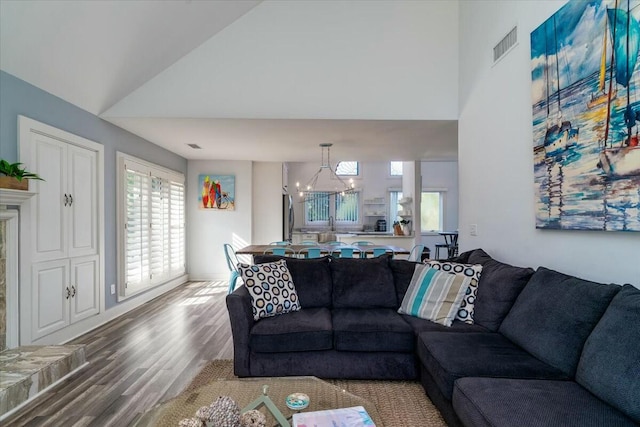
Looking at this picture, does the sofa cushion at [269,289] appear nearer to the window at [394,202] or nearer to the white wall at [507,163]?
the white wall at [507,163]

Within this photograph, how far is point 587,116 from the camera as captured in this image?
2.10 metres

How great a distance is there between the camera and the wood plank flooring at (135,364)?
86.2 inches

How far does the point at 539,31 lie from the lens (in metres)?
2.57

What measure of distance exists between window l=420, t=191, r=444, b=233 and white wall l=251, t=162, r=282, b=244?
5.65m

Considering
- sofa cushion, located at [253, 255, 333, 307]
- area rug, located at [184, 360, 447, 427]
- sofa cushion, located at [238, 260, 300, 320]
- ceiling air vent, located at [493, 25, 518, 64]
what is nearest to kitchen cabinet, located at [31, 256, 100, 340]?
area rug, located at [184, 360, 447, 427]

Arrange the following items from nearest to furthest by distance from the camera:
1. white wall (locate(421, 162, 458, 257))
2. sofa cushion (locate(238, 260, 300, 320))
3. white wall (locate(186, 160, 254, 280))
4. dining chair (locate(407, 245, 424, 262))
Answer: sofa cushion (locate(238, 260, 300, 320)) < dining chair (locate(407, 245, 424, 262)) < white wall (locate(186, 160, 254, 280)) < white wall (locate(421, 162, 458, 257))

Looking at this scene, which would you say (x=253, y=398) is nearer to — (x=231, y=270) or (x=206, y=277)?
(x=231, y=270)

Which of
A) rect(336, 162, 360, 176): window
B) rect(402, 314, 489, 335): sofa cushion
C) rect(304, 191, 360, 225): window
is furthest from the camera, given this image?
rect(336, 162, 360, 176): window

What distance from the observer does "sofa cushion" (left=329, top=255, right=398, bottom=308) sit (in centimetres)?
302

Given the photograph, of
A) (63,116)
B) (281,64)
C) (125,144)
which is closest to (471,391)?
(281,64)

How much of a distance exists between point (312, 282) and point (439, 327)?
46.1 inches

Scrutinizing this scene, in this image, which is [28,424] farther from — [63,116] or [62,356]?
[63,116]

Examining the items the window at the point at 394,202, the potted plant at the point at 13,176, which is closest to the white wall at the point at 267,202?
the potted plant at the point at 13,176

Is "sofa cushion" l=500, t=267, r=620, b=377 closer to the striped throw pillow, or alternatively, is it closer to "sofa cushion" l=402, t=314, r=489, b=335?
"sofa cushion" l=402, t=314, r=489, b=335
